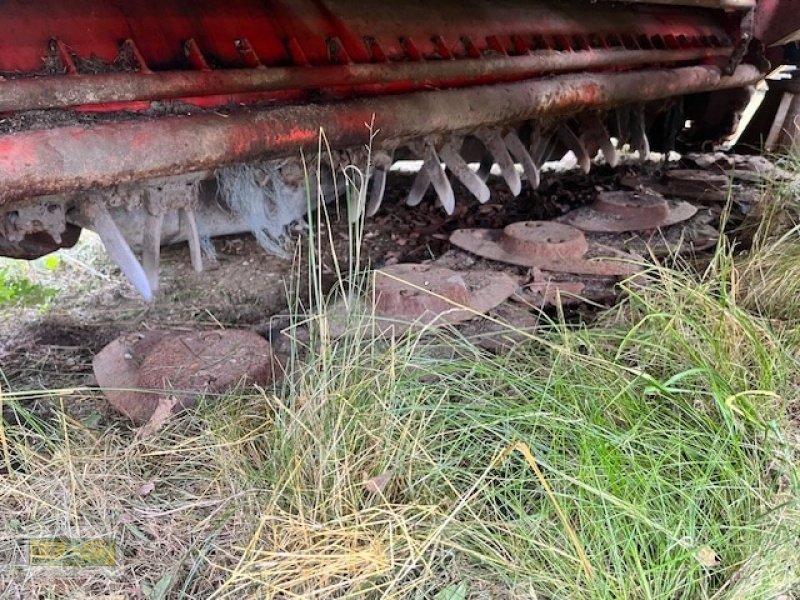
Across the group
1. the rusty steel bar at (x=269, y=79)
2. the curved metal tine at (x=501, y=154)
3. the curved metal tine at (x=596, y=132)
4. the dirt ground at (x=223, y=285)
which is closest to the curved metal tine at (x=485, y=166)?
the dirt ground at (x=223, y=285)

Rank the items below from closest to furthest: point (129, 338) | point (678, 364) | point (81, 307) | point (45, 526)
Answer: point (45, 526) → point (678, 364) → point (129, 338) → point (81, 307)

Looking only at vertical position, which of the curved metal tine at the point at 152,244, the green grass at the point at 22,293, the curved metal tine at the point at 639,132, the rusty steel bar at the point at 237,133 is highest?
the rusty steel bar at the point at 237,133

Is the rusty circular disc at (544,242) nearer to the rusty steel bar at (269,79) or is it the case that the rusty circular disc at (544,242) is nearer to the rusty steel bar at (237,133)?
the rusty steel bar at (237,133)

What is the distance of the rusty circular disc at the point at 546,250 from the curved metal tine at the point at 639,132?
1632 millimetres

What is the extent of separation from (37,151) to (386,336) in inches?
37.5

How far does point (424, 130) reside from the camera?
2447mm

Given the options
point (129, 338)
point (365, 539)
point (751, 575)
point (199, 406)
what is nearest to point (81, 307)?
point (129, 338)

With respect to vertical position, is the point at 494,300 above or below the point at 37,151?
below

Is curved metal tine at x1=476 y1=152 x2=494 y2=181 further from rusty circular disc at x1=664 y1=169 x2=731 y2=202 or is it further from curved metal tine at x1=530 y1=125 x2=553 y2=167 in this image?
rusty circular disc at x1=664 y1=169 x2=731 y2=202

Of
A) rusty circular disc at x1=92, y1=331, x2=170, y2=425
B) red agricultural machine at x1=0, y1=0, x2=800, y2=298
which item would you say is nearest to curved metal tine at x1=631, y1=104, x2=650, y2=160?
red agricultural machine at x1=0, y1=0, x2=800, y2=298

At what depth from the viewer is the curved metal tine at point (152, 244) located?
6.61 ft

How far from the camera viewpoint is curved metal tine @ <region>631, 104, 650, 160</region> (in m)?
4.19

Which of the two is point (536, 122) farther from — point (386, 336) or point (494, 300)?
point (386, 336)

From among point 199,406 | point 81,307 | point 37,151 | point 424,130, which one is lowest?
point 81,307
